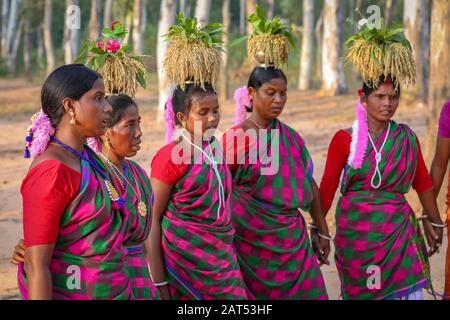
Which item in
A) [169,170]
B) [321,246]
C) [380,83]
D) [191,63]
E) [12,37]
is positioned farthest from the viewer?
[12,37]

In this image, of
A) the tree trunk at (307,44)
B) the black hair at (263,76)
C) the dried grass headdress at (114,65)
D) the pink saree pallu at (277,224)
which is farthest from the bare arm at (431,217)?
the tree trunk at (307,44)

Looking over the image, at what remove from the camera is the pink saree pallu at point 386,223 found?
5.66 metres

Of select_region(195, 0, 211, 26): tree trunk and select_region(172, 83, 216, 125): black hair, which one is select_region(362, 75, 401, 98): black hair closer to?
select_region(172, 83, 216, 125): black hair

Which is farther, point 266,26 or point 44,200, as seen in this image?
point 266,26

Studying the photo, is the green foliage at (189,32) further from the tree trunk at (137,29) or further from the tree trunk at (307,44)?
the tree trunk at (307,44)

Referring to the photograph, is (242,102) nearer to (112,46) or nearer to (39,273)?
(112,46)

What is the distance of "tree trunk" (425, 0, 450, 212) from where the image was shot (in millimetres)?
9422

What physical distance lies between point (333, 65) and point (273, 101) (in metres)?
19.5

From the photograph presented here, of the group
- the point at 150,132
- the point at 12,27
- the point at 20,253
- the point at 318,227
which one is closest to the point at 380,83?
the point at 318,227

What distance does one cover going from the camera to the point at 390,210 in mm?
5656

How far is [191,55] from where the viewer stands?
17.4 feet

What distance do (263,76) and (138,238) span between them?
1.75 metres

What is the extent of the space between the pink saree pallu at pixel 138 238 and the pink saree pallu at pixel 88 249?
1.10ft
